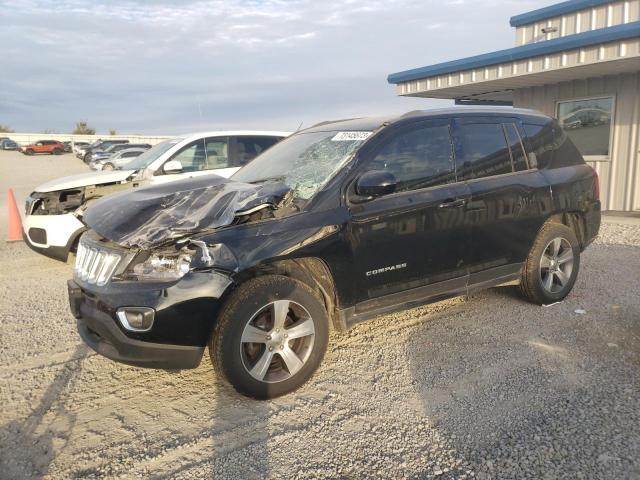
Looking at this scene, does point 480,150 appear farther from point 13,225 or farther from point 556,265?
point 13,225

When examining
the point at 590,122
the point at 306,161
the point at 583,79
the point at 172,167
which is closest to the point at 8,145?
the point at 172,167

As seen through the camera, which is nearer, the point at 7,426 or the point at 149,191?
the point at 7,426

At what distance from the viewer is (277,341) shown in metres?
3.33

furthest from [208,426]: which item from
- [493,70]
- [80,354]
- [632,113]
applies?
[632,113]

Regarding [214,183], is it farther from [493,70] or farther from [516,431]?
[493,70]

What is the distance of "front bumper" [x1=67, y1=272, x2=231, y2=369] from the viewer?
303 centimetres

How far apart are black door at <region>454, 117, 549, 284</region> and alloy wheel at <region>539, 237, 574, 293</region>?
308mm

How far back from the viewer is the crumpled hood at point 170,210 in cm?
319

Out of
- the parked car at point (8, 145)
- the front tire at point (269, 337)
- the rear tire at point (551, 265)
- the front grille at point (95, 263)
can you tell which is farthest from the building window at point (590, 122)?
the parked car at point (8, 145)

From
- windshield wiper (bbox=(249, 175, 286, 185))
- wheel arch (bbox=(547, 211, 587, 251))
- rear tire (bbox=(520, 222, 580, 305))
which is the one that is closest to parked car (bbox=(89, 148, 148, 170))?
windshield wiper (bbox=(249, 175, 286, 185))

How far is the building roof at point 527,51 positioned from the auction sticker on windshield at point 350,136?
6.57 m

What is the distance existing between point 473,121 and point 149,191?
2.85 metres

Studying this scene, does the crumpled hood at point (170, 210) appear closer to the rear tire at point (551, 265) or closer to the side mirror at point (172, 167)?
the rear tire at point (551, 265)

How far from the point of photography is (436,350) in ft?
13.3
